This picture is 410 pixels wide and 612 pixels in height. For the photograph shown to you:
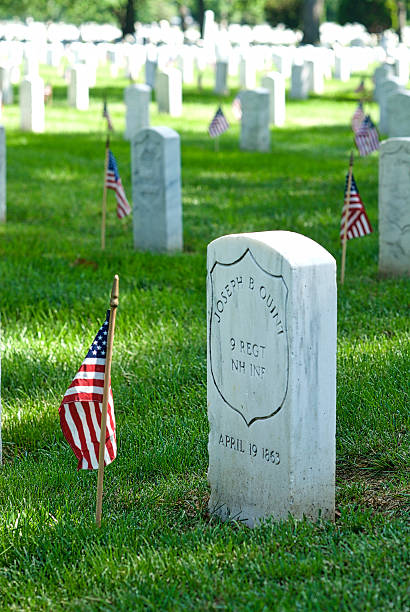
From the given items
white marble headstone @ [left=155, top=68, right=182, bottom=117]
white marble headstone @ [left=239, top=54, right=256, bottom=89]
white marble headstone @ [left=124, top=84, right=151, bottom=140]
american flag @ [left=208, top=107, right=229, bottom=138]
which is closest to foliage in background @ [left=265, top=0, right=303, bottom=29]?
white marble headstone @ [left=239, top=54, right=256, bottom=89]

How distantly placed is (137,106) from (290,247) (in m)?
13.8

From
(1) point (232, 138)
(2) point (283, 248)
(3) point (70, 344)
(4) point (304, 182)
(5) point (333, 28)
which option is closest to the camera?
(2) point (283, 248)

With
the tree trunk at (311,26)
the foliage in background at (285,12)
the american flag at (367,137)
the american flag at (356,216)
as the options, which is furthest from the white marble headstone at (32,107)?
the foliage in background at (285,12)

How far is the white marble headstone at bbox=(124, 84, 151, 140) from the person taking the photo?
16656mm

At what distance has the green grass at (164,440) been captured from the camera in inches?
127

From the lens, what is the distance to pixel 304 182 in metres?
12.8

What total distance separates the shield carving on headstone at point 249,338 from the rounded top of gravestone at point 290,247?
63mm

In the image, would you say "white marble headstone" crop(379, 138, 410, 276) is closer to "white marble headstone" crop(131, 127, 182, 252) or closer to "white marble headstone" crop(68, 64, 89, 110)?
"white marble headstone" crop(131, 127, 182, 252)

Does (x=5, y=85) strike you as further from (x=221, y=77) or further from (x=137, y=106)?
(x=137, y=106)

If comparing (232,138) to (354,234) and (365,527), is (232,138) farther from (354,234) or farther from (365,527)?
(365,527)

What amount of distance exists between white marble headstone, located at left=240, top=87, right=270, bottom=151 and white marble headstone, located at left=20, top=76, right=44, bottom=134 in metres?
3.78

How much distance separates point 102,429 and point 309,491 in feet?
2.67

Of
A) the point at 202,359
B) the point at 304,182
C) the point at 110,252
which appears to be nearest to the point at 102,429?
the point at 202,359

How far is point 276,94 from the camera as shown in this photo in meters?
19.5
